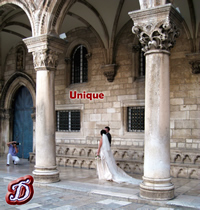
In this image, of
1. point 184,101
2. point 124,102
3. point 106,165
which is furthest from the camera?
point 124,102

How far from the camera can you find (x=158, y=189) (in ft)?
20.1

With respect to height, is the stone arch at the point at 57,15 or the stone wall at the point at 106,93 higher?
the stone arch at the point at 57,15

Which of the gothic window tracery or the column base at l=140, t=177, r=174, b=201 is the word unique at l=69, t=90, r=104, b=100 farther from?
the column base at l=140, t=177, r=174, b=201

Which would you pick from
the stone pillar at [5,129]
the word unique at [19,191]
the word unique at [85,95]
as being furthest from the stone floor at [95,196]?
the stone pillar at [5,129]

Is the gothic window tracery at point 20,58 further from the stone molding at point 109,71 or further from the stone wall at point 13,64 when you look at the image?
the stone molding at point 109,71

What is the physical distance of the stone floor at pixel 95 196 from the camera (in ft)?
19.9

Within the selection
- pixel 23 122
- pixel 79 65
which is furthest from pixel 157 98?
pixel 23 122

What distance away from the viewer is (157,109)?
6.30 m

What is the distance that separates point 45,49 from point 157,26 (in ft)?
11.2

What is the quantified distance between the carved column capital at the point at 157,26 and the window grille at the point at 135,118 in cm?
484

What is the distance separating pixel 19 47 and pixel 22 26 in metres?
2.03

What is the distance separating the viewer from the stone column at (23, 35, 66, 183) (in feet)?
27.1

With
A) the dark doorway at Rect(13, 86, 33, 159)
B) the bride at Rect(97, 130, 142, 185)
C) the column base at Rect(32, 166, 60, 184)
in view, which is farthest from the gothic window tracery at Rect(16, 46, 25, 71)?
the column base at Rect(32, 166, 60, 184)

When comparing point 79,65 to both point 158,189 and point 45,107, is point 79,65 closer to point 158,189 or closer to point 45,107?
point 45,107
